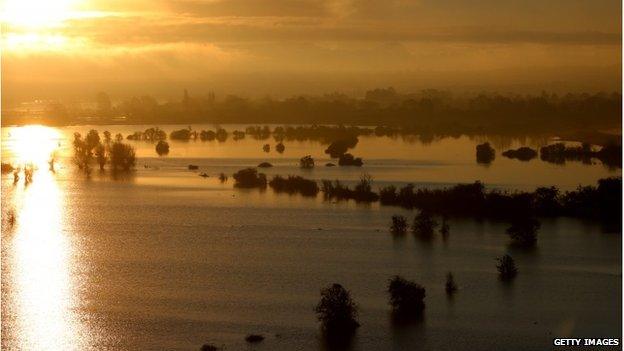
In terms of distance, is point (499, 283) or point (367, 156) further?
point (367, 156)

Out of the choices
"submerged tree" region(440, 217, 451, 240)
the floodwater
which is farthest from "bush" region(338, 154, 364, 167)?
"submerged tree" region(440, 217, 451, 240)

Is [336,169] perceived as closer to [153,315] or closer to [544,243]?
[544,243]

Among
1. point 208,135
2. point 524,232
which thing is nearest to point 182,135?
point 208,135

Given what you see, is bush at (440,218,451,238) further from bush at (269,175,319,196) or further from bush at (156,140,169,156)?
bush at (156,140,169,156)

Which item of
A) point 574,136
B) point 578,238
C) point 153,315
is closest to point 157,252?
point 153,315

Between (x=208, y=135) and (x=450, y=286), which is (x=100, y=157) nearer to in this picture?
(x=208, y=135)

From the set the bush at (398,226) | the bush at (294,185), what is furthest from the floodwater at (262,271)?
the bush at (294,185)
